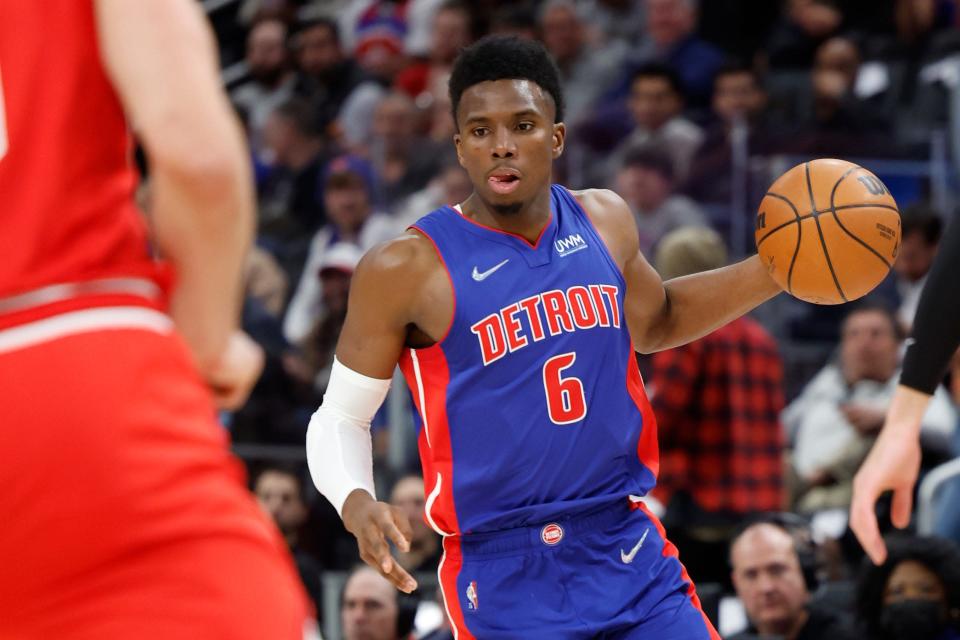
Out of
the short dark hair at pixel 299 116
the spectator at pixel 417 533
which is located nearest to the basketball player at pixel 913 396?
the spectator at pixel 417 533

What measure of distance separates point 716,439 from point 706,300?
9.04ft

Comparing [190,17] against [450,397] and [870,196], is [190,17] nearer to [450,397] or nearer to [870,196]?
[450,397]

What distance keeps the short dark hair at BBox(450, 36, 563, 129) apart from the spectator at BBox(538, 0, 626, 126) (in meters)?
6.56

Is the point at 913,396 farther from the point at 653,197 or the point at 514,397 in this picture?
the point at 653,197

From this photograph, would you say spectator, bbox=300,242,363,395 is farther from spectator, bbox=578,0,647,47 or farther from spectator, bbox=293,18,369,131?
spectator, bbox=293,18,369,131

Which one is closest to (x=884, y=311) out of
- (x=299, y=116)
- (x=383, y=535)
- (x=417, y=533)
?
(x=417, y=533)

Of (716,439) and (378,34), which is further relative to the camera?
(378,34)

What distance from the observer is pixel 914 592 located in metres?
5.93

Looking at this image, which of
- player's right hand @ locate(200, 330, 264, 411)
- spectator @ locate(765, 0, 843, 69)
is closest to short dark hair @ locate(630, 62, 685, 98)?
spectator @ locate(765, 0, 843, 69)

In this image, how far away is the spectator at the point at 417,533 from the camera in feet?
24.1

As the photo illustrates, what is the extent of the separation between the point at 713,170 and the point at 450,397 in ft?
15.6

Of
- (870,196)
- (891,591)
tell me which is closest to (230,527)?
(870,196)

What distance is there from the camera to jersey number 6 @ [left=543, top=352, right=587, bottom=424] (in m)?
4.04

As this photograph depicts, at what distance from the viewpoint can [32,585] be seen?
1.99m
